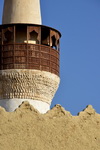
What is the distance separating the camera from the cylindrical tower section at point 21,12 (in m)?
24.2

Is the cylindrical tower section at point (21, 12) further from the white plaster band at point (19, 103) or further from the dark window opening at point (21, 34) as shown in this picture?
the white plaster band at point (19, 103)

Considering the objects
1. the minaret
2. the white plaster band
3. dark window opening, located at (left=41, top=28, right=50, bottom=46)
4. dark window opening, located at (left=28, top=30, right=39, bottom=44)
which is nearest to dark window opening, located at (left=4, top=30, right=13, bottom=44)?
the minaret

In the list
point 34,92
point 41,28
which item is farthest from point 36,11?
point 34,92

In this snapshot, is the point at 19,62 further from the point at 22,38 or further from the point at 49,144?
the point at 49,144

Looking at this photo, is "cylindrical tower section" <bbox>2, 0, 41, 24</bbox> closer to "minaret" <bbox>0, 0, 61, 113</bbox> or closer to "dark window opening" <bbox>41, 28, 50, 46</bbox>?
"minaret" <bbox>0, 0, 61, 113</bbox>

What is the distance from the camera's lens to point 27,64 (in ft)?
77.0

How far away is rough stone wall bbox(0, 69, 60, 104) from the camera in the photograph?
77.1 ft

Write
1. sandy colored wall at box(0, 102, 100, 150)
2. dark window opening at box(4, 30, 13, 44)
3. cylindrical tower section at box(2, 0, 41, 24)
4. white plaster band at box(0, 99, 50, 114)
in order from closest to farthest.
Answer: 1. sandy colored wall at box(0, 102, 100, 150)
2. white plaster band at box(0, 99, 50, 114)
3. dark window opening at box(4, 30, 13, 44)
4. cylindrical tower section at box(2, 0, 41, 24)

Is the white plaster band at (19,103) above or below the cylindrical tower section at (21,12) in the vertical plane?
below

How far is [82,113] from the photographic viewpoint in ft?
61.6

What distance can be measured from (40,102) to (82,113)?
5.03 meters

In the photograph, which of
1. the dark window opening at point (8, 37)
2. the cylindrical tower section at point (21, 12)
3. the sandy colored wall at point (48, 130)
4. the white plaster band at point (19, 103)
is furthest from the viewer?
the cylindrical tower section at point (21, 12)

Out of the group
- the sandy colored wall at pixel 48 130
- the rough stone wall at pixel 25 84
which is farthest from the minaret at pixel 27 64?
the sandy colored wall at pixel 48 130

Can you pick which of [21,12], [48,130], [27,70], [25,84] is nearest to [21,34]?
[21,12]
